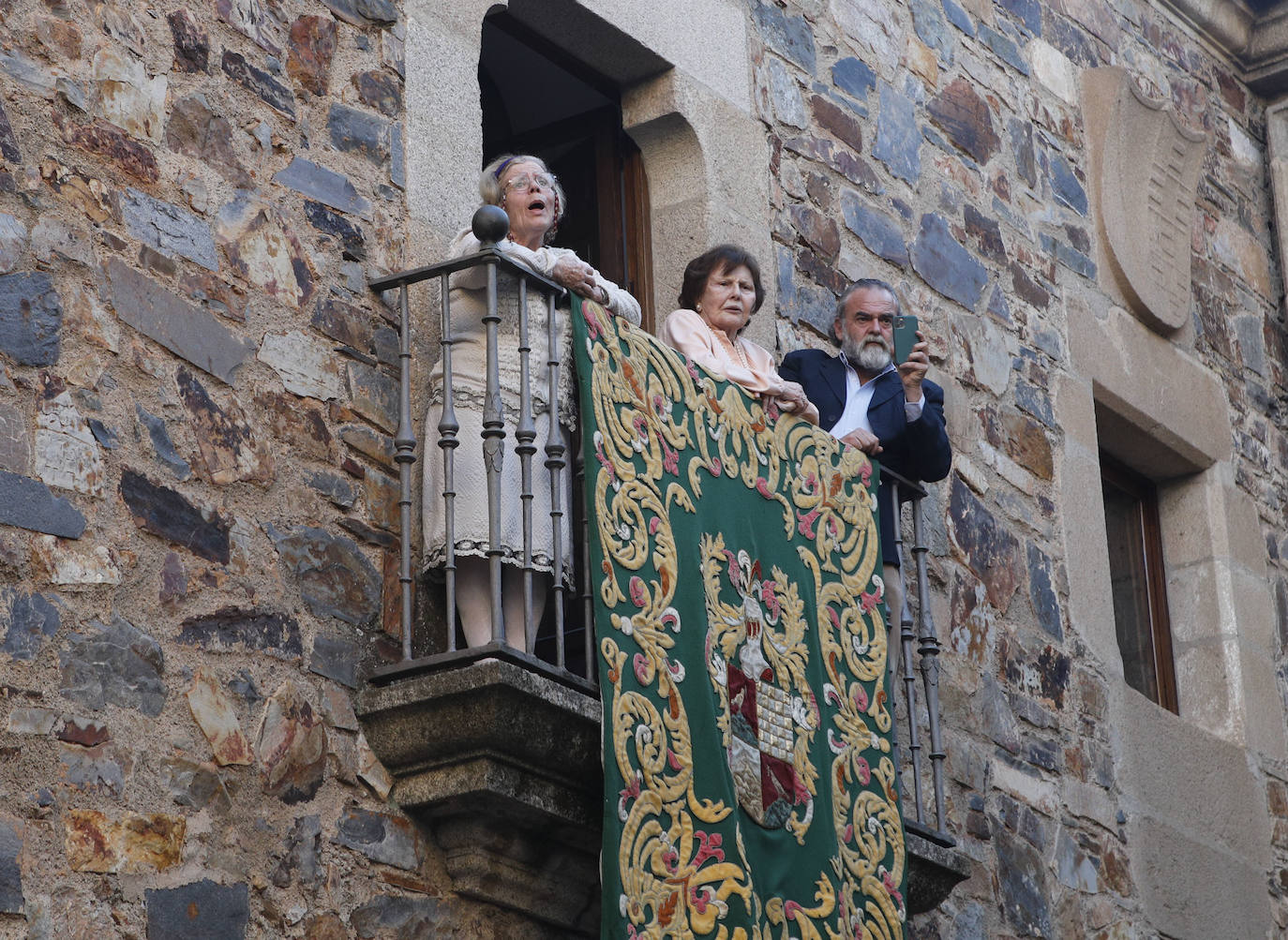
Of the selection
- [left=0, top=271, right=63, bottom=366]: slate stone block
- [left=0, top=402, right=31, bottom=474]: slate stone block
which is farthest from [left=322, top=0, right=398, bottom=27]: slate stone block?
[left=0, top=402, right=31, bottom=474]: slate stone block

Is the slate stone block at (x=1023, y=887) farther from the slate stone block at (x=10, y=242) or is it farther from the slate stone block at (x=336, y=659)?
the slate stone block at (x=10, y=242)

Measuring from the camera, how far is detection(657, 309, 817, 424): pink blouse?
5.44 m

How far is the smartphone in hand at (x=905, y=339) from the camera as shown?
5.82 m

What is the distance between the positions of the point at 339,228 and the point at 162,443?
805 millimetres

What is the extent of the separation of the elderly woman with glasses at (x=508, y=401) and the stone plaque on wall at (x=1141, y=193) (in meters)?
3.15

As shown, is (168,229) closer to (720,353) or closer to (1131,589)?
(720,353)

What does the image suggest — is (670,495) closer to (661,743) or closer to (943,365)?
(661,743)

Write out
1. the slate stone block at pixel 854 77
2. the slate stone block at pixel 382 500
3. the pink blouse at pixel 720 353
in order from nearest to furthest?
the slate stone block at pixel 382 500 → the pink blouse at pixel 720 353 → the slate stone block at pixel 854 77

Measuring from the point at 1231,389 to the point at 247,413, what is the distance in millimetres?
4871

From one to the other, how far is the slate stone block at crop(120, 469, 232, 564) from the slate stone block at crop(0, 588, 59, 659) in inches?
11.7

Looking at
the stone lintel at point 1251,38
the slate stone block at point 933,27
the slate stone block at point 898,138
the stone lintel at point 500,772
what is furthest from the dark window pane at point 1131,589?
the stone lintel at point 500,772

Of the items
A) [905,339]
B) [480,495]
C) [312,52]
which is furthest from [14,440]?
[905,339]

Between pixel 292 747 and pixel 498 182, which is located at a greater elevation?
pixel 498 182

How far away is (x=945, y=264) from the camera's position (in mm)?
6961
